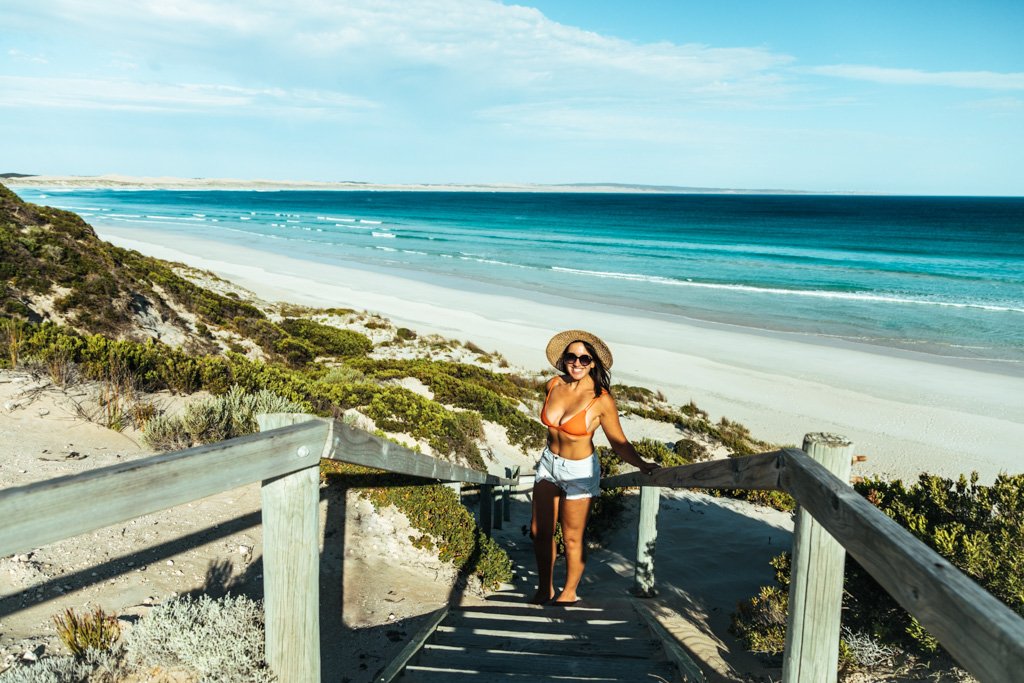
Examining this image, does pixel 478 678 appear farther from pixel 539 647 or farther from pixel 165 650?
pixel 165 650

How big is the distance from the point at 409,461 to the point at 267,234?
56.3 metres

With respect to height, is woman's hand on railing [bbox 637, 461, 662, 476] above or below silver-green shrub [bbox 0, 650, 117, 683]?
above

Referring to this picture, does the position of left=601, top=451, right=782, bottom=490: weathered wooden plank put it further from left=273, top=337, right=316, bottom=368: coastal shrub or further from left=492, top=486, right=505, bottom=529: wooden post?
left=273, top=337, right=316, bottom=368: coastal shrub

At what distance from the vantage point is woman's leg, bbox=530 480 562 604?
205 inches

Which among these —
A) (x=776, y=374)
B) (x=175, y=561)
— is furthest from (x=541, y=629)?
(x=776, y=374)

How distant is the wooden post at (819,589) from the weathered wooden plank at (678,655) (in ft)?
3.33

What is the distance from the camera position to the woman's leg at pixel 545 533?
5219mm

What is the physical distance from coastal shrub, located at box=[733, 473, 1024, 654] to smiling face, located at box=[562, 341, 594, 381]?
74.1 inches

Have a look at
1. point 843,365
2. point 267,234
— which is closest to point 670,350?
point 843,365

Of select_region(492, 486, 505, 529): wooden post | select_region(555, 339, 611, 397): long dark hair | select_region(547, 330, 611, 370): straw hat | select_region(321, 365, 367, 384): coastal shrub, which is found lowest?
select_region(492, 486, 505, 529): wooden post

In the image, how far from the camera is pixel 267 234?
55844 mm

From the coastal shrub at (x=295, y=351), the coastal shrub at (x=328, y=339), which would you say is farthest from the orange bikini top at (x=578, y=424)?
the coastal shrub at (x=328, y=339)

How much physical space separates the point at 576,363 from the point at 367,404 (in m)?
3.85

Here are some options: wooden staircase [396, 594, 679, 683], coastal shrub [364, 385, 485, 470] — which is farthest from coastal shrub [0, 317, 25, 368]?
wooden staircase [396, 594, 679, 683]
